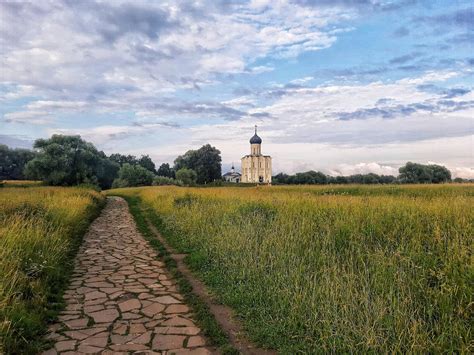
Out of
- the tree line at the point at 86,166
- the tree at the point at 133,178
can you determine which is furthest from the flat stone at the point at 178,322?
the tree at the point at 133,178

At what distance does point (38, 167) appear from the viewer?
41.5 meters

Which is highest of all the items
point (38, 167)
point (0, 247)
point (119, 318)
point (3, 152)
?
point (3, 152)

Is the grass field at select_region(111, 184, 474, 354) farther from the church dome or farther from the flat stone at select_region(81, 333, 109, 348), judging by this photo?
the church dome

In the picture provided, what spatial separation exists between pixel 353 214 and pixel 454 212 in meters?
2.11

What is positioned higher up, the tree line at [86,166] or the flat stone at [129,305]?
the tree line at [86,166]

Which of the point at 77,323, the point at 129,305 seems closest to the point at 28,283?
the point at 77,323

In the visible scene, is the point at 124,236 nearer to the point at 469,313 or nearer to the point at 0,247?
the point at 0,247

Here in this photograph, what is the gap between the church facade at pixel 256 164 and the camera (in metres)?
110

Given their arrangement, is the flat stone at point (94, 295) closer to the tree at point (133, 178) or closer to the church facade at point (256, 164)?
the tree at point (133, 178)

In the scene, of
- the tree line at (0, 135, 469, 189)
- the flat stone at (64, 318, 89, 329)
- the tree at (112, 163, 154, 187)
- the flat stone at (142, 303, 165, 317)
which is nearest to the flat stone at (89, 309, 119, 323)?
the flat stone at (64, 318, 89, 329)

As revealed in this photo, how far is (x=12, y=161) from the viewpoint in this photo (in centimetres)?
6041

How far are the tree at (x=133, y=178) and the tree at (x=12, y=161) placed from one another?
15684 mm

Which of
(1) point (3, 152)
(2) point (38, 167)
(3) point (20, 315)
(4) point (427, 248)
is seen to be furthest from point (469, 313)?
Answer: (1) point (3, 152)

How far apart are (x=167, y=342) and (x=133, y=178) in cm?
5923
